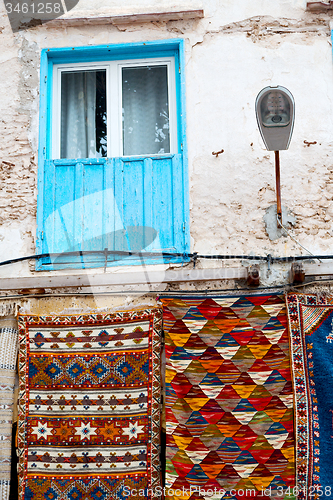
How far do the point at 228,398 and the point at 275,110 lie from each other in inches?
91.1

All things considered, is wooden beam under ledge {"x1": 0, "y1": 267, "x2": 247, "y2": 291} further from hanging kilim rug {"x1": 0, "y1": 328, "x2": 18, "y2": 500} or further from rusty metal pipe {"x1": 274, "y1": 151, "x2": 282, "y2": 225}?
rusty metal pipe {"x1": 274, "y1": 151, "x2": 282, "y2": 225}

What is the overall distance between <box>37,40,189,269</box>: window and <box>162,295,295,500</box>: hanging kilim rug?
2.37ft

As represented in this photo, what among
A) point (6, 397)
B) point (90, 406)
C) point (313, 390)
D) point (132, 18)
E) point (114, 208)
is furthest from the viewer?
point (132, 18)

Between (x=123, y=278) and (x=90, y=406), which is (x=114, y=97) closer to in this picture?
(x=123, y=278)

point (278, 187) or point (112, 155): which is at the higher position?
point (112, 155)

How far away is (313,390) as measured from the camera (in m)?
4.03

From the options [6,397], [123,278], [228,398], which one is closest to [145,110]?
[123,278]

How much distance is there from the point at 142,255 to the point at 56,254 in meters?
0.78

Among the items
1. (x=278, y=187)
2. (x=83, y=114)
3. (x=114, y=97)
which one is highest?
(x=114, y=97)

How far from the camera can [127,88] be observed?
497 centimetres

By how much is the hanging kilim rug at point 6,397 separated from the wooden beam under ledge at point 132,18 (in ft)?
9.93

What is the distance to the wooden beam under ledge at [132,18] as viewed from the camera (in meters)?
4.84

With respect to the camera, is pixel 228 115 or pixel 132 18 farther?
pixel 132 18

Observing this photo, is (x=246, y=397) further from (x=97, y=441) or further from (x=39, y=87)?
(x=39, y=87)
